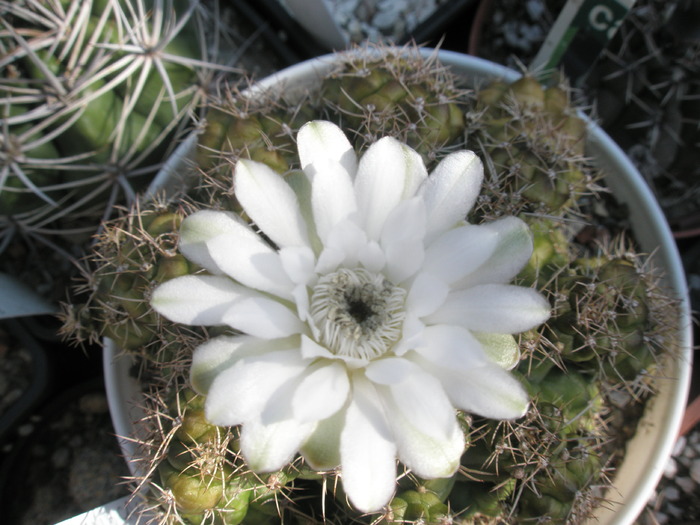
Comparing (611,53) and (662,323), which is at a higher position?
(611,53)

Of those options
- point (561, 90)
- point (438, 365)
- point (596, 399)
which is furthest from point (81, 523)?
point (561, 90)

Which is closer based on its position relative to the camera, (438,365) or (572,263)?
(438,365)

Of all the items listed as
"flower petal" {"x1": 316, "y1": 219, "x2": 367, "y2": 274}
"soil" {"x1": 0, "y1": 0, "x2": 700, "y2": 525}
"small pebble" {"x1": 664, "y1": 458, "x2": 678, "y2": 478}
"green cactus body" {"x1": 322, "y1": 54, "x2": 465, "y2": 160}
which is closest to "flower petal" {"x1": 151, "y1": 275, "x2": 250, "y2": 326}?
"flower petal" {"x1": 316, "y1": 219, "x2": 367, "y2": 274}

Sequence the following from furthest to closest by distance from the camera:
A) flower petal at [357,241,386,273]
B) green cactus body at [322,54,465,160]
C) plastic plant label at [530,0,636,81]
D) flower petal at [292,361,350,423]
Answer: plastic plant label at [530,0,636,81], green cactus body at [322,54,465,160], flower petal at [357,241,386,273], flower petal at [292,361,350,423]

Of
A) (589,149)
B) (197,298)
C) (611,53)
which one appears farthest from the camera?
(611,53)

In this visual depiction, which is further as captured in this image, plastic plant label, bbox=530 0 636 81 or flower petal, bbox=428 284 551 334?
plastic plant label, bbox=530 0 636 81

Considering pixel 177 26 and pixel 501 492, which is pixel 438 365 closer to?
pixel 501 492

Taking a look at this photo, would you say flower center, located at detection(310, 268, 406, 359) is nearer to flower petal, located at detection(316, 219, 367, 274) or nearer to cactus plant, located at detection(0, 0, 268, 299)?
flower petal, located at detection(316, 219, 367, 274)

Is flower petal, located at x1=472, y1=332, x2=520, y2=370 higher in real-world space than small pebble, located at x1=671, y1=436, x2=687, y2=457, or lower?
higher
